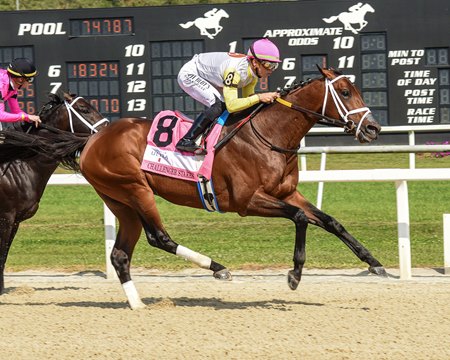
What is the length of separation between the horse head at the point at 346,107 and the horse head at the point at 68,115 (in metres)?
2.16

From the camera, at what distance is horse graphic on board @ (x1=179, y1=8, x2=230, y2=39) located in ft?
50.9

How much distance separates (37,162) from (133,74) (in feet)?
28.0

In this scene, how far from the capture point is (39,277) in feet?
25.5

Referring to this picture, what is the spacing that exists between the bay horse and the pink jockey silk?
55mm

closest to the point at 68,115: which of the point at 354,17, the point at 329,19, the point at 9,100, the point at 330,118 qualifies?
the point at 9,100

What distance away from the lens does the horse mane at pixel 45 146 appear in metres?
6.84

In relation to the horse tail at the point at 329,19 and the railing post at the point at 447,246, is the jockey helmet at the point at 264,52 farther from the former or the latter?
the horse tail at the point at 329,19

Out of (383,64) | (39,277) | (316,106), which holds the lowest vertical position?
(39,277)

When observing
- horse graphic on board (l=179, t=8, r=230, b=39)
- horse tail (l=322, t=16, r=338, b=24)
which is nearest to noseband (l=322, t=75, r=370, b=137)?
horse graphic on board (l=179, t=8, r=230, b=39)

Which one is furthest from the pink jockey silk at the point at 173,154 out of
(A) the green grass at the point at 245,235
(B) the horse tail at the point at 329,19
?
(B) the horse tail at the point at 329,19

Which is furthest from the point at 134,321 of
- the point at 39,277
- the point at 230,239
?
the point at 230,239

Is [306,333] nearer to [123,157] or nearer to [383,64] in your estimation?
[123,157]

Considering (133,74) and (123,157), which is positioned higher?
(133,74)

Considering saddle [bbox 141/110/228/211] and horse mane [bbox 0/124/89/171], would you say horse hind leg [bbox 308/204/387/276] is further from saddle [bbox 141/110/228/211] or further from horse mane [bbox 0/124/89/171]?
horse mane [bbox 0/124/89/171]
